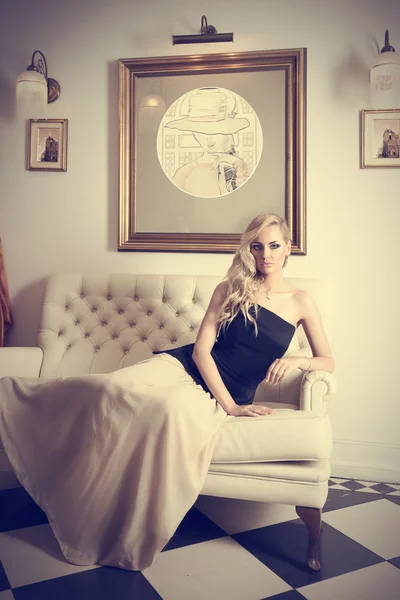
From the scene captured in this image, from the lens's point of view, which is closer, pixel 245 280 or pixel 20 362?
pixel 245 280

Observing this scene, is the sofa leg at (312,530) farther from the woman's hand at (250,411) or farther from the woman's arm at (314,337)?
the woman's arm at (314,337)

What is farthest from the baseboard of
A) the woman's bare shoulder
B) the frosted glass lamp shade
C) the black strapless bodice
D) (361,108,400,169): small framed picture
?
the frosted glass lamp shade

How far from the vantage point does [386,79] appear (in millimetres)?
2746

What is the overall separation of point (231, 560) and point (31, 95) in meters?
2.68

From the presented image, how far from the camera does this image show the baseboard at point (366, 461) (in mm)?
2857

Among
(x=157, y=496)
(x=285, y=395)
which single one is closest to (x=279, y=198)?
(x=285, y=395)

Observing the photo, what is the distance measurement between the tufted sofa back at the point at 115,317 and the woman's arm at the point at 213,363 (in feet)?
1.82

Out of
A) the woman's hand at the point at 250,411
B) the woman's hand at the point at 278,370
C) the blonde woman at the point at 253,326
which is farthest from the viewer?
the blonde woman at the point at 253,326

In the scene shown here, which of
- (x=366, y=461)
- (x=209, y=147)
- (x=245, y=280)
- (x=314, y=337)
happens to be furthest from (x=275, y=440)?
(x=209, y=147)

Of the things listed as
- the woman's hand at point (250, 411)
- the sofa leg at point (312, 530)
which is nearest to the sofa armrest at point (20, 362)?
the woman's hand at point (250, 411)

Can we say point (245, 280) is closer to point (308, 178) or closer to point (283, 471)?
point (283, 471)

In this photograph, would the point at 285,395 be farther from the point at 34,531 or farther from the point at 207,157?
the point at 207,157

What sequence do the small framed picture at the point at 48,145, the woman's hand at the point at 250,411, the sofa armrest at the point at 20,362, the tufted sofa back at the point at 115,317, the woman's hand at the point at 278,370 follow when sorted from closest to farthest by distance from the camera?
the woman's hand at the point at 250,411, the woman's hand at the point at 278,370, the sofa armrest at the point at 20,362, the tufted sofa back at the point at 115,317, the small framed picture at the point at 48,145

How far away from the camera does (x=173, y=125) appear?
10.2 ft
